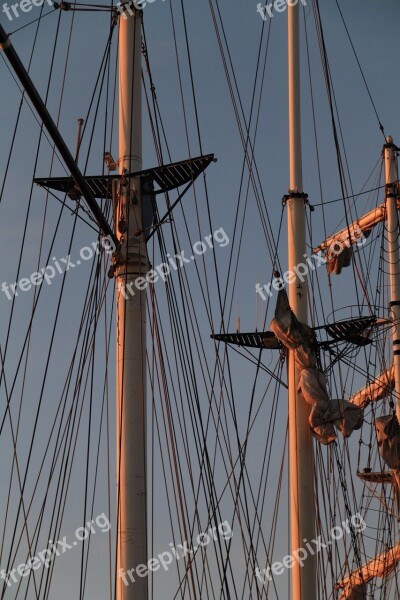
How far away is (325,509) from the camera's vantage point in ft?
95.6

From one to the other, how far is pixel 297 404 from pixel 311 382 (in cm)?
63

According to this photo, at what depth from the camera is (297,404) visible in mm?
26672

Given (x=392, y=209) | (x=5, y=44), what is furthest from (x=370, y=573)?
(x=5, y=44)

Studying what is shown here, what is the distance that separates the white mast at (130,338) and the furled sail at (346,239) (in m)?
20.6

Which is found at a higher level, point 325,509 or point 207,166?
point 207,166

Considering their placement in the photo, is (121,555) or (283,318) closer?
(121,555)

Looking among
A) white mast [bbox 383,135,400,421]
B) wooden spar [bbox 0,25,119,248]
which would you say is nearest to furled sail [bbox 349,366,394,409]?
A: white mast [bbox 383,135,400,421]

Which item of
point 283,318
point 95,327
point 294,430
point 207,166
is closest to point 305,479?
point 294,430

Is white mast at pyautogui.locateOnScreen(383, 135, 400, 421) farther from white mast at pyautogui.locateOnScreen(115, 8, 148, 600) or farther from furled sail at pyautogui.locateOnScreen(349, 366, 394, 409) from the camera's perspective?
white mast at pyautogui.locateOnScreen(115, 8, 148, 600)

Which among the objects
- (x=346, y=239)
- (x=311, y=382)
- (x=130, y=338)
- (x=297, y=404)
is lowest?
(x=130, y=338)

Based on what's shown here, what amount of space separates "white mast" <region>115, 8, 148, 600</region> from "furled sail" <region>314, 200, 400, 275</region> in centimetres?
2058

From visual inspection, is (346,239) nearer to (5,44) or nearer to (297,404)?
(297,404)

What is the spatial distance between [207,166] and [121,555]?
6.10 meters

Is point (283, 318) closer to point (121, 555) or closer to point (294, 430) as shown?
point (294, 430)
